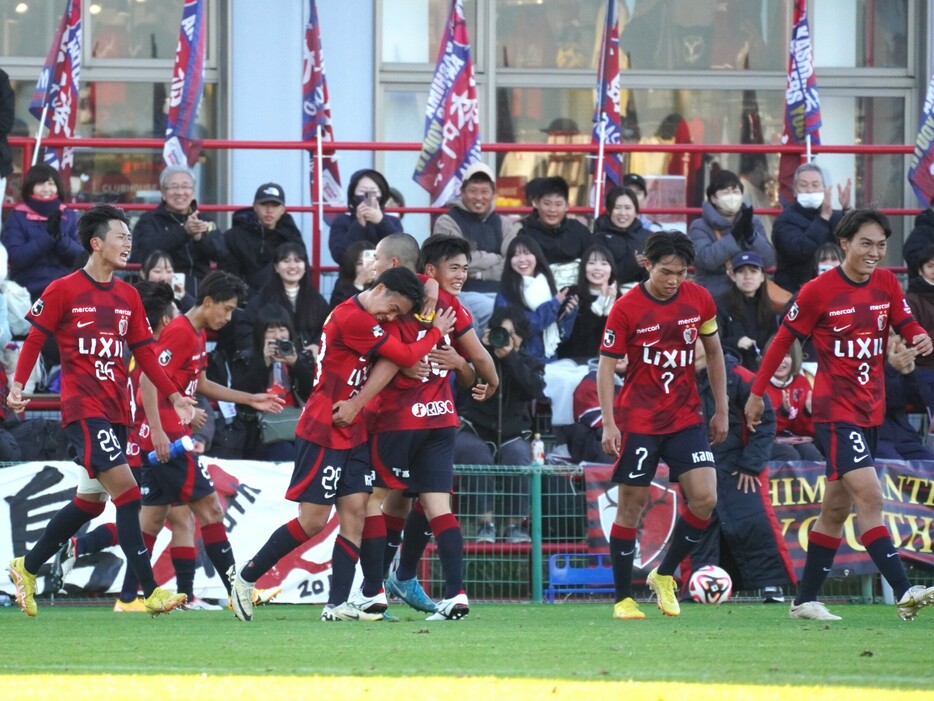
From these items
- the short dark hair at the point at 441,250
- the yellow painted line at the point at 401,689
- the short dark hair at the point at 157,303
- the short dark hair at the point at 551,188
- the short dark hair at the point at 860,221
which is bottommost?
the yellow painted line at the point at 401,689

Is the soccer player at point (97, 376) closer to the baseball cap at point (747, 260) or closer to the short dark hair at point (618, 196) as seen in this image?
the baseball cap at point (747, 260)

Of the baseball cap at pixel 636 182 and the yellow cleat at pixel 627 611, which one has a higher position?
the baseball cap at pixel 636 182

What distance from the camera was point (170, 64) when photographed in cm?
1772

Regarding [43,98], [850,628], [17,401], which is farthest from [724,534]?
[43,98]

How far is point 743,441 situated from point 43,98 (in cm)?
730

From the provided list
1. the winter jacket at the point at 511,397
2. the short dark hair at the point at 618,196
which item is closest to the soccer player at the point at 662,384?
the winter jacket at the point at 511,397

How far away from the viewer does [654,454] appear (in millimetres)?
10219

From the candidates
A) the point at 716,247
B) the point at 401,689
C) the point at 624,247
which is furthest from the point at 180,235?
the point at 401,689

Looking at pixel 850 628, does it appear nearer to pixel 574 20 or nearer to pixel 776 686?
pixel 776 686

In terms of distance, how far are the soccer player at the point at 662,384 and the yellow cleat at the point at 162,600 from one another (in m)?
2.59

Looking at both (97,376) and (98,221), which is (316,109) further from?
(97,376)

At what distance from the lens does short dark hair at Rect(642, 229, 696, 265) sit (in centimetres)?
1000

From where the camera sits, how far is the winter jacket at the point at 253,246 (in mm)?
14891

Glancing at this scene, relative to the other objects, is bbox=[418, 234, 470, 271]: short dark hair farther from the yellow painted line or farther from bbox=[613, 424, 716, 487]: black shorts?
the yellow painted line
